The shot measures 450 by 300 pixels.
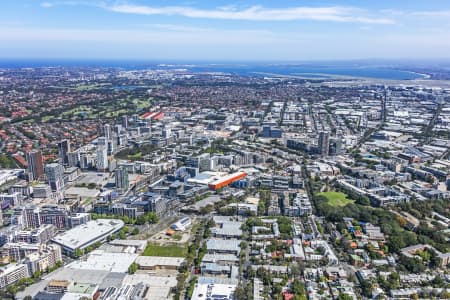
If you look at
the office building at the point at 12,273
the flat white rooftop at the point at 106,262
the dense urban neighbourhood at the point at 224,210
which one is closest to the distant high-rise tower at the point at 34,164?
the dense urban neighbourhood at the point at 224,210

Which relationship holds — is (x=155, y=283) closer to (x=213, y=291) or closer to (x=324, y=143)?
(x=213, y=291)

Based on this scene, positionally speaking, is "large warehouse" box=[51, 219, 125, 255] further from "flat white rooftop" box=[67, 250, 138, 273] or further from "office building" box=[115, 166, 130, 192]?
"office building" box=[115, 166, 130, 192]

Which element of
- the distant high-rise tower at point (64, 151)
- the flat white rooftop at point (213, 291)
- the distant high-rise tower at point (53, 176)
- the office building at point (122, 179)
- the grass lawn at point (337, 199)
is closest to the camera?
the flat white rooftop at point (213, 291)

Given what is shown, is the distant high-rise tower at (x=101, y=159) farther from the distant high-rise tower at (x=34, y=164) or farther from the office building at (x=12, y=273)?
the office building at (x=12, y=273)

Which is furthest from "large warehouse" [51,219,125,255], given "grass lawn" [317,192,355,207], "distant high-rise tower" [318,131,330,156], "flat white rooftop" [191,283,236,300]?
"distant high-rise tower" [318,131,330,156]

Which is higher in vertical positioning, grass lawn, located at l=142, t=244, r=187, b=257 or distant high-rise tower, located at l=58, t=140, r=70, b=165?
distant high-rise tower, located at l=58, t=140, r=70, b=165

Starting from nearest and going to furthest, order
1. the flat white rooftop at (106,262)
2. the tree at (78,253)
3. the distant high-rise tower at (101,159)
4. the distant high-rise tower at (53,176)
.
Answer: the flat white rooftop at (106,262) → the tree at (78,253) → the distant high-rise tower at (53,176) → the distant high-rise tower at (101,159)

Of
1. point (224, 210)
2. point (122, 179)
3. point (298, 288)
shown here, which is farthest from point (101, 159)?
point (298, 288)
